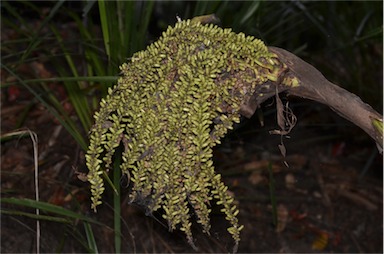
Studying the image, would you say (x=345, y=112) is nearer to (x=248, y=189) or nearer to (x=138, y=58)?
(x=138, y=58)

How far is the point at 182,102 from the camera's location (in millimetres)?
1079

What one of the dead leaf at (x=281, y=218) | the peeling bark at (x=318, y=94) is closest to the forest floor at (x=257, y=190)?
the dead leaf at (x=281, y=218)

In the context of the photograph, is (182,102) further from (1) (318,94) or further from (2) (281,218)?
(2) (281,218)

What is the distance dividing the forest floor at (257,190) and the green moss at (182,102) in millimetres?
790

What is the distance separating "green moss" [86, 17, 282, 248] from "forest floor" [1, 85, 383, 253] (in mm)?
790

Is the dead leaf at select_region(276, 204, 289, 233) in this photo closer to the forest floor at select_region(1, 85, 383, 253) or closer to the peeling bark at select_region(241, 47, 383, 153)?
the forest floor at select_region(1, 85, 383, 253)

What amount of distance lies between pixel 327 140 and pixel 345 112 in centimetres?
182

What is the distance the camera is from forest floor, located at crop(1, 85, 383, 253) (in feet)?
6.78

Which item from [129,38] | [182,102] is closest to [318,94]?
[182,102]

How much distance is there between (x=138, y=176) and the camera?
3.68 feet

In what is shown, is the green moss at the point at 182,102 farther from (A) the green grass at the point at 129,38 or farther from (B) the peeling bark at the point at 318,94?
(A) the green grass at the point at 129,38

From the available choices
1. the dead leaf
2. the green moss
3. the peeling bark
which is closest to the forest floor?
the dead leaf

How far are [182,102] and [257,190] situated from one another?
5.06 ft

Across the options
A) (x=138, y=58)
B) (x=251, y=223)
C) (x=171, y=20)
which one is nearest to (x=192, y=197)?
(x=138, y=58)
